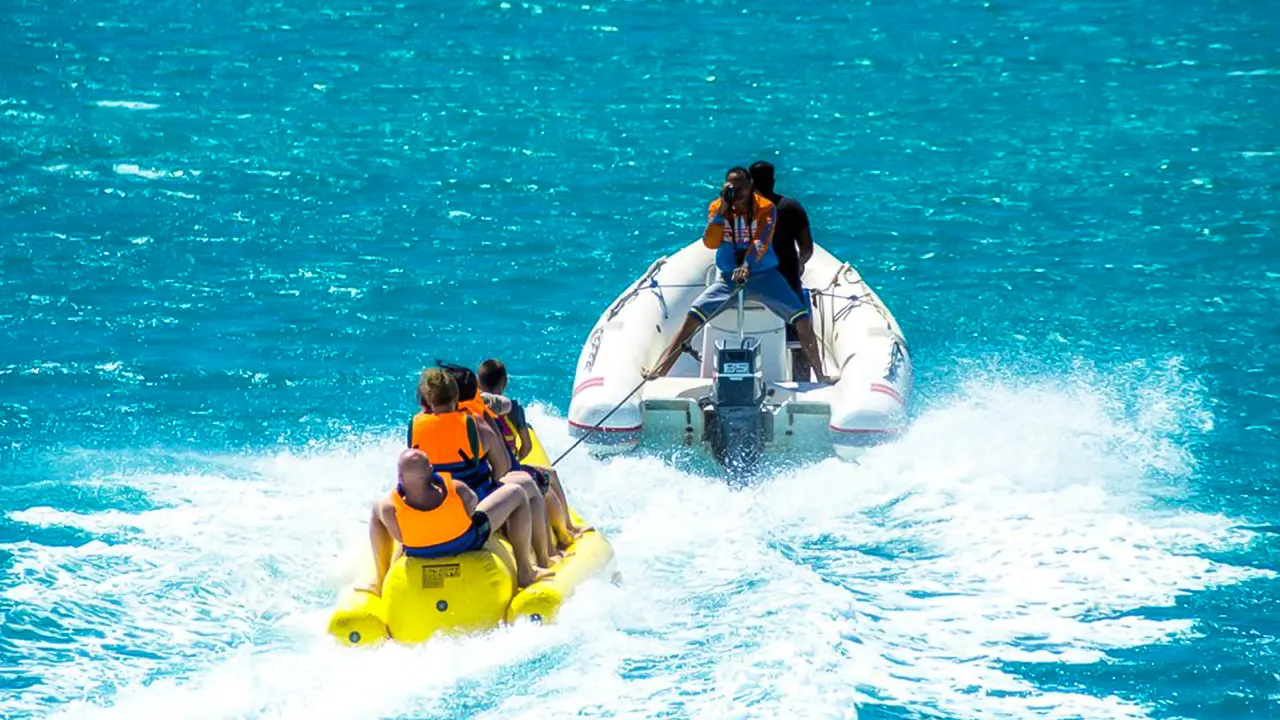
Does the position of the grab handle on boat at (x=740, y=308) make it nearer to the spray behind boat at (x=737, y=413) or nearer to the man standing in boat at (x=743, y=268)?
the man standing in boat at (x=743, y=268)

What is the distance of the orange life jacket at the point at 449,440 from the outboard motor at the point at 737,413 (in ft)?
7.40

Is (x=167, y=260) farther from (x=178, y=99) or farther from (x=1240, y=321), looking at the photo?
(x=1240, y=321)

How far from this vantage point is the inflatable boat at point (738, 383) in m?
10.2

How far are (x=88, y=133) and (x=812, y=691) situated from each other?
1321 centimetres

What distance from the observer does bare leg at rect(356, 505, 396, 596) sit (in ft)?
26.6

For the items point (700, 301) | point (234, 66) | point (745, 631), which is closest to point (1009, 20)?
point (234, 66)

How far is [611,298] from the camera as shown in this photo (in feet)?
47.9

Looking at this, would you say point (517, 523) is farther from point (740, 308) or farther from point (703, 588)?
point (740, 308)

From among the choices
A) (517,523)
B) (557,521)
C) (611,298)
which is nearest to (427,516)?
(517,523)

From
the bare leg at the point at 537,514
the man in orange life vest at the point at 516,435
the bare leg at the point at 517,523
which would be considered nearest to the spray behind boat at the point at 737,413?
the man in orange life vest at the point at 516,435

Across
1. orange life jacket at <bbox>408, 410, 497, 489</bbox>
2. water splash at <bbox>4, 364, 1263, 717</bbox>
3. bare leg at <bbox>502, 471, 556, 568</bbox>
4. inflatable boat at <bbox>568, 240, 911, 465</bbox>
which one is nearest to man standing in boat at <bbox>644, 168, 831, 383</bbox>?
inflatable boat at <bbox>568, 240, 911, 465</bbox>

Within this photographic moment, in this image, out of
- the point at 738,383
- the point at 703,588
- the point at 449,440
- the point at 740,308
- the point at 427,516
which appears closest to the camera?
the point at 427,516

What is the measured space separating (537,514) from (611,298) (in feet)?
20.3

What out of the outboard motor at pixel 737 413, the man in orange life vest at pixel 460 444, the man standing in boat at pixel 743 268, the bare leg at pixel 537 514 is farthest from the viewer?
the man standing in boat at pixel 743 268
